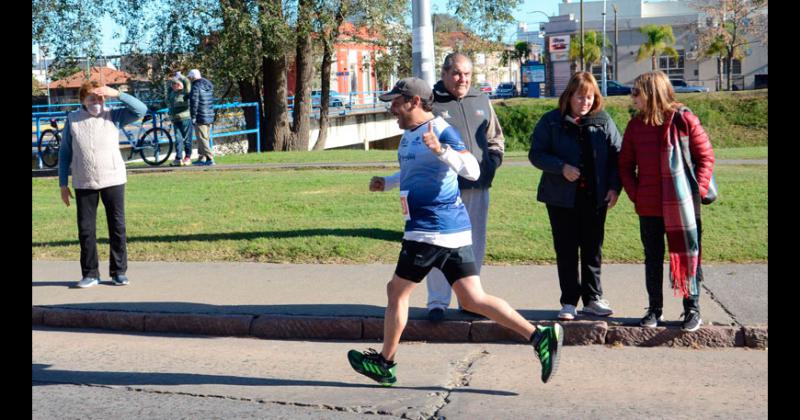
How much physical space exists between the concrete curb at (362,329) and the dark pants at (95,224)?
0.89 m

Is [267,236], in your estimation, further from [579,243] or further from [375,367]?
[375,367]

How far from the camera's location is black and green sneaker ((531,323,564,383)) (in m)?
5.46

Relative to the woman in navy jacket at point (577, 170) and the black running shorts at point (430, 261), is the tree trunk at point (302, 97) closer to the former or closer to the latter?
the woman in navy jacket at point (577, 170)

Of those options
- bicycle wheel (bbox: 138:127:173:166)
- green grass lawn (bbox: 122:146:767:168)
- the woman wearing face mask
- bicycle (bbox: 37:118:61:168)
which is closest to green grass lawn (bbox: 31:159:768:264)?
the woman wearing face mask

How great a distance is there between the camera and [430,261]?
546 centimetres

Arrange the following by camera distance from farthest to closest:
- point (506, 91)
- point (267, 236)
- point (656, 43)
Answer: point (656, 43), point (506, 91), point (267, 236)

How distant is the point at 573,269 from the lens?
694cm

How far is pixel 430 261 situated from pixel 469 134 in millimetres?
1553

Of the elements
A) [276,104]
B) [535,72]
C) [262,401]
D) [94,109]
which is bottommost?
[262,401]

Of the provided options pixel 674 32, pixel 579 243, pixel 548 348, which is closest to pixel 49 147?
pixel 579 243

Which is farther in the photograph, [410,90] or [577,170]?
[577,170]

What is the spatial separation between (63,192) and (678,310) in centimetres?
528
